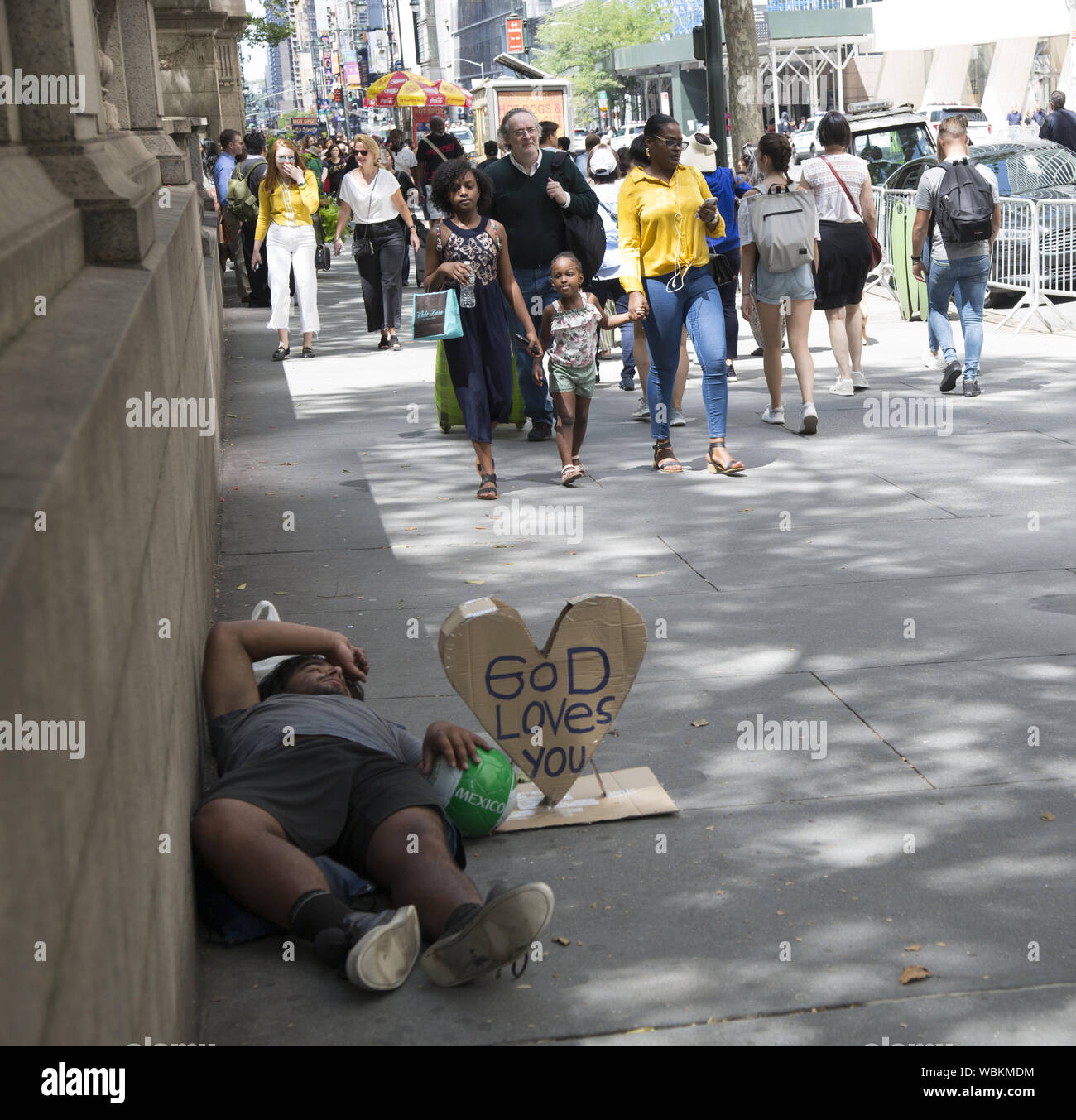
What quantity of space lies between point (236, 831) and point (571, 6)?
115 m

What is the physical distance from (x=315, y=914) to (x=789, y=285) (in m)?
7.61

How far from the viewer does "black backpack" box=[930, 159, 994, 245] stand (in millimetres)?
10766

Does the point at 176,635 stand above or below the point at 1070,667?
above

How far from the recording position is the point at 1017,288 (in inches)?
584

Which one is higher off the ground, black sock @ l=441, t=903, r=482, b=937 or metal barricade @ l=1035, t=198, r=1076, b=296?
metal barricade @ l=1035, t=198, r=1076, b=296

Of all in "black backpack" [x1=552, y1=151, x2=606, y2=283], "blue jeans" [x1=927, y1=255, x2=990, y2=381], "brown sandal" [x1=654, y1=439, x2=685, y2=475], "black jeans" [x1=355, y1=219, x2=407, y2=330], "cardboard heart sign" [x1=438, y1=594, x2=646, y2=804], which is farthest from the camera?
"black jeans" [x1=355, y1=219, x2=407, y2=330]

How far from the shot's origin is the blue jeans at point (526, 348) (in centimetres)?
1042

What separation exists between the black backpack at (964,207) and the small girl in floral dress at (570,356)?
3.04 m

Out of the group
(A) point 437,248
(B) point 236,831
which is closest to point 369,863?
(B) point 236,831

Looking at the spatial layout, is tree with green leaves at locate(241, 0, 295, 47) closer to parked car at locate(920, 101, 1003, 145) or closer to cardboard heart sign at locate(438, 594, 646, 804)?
parked car at locate(920, 101, 1003, 145)

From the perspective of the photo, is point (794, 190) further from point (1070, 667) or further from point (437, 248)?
point (1070, 667)
